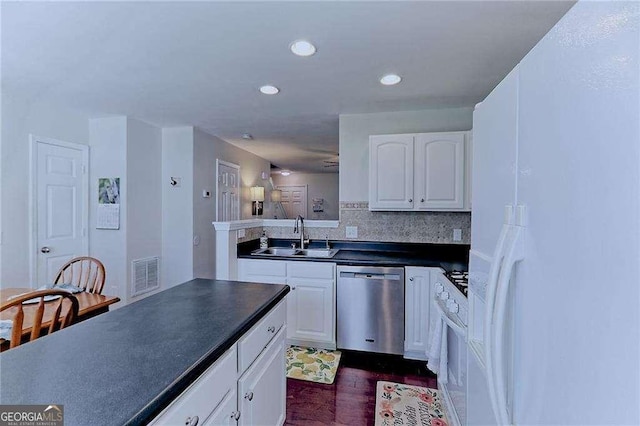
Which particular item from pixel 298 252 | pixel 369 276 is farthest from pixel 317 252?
pixel 369 276

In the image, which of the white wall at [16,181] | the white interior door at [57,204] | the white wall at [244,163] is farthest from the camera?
the white wall at [244,163]

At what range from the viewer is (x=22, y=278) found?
3078 mm

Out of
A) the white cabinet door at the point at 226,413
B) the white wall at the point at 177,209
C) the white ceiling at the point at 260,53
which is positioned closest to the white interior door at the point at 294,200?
the white wall at the point at 177,209

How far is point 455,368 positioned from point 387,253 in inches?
67.3

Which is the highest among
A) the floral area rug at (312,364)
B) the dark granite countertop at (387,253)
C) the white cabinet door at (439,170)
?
the white cabinet door at (439,170)

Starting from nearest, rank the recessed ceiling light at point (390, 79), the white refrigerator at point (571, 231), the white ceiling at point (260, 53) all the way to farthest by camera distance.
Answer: the white refrigerator at point (571, 231)
the white ceiling at point (260, 53)
the recessed ceiling light at point (390, 79)

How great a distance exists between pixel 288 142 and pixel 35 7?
3.55 meters

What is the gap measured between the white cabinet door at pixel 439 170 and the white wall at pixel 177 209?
299 centimetres

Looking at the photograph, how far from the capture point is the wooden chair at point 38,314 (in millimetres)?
1344

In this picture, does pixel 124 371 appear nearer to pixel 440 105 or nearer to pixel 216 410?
pixel 216 410

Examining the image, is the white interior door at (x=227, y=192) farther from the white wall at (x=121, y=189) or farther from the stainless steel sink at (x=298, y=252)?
the stainless steel sink at (x=298, y=252)

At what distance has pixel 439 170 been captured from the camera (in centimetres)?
301

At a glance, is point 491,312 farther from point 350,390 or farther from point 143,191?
point 143,191

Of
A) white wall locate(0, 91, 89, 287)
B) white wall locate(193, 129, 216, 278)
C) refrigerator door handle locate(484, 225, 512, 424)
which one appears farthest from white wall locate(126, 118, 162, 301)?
refrigerator door handle locate(484, 225, 512, 424)
